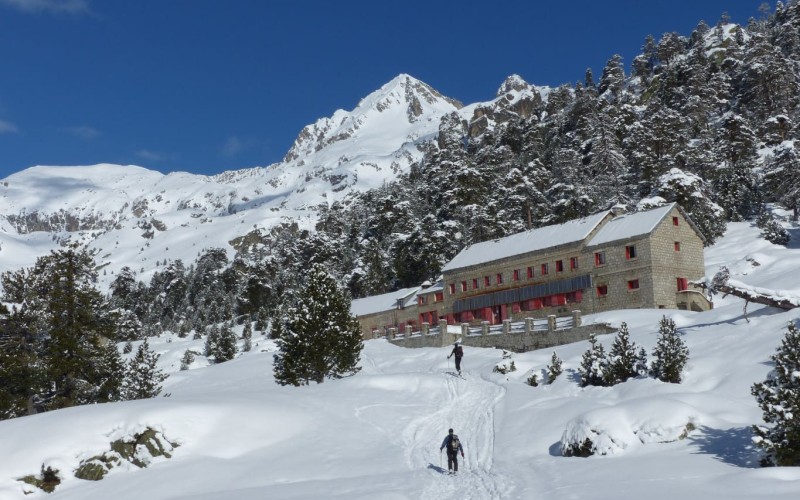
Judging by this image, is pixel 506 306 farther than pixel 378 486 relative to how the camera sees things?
Yes

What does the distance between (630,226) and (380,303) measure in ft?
94.5

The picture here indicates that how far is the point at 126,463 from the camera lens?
21.2 metres

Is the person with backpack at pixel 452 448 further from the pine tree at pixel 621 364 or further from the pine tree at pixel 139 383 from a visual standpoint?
the pine tree at pixel 139 383

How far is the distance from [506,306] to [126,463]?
133ft

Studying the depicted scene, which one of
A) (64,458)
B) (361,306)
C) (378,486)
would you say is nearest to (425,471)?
(378,486)

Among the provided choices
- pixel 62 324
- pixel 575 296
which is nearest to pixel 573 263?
pixel 575 296

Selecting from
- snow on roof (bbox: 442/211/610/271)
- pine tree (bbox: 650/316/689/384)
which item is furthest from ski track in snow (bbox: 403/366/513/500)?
snow on roof (bbox: 442/211/610/271)

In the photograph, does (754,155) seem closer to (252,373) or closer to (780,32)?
(780,32)

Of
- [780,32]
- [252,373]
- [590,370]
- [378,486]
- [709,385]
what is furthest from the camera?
[780,32]

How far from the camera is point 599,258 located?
168 ft

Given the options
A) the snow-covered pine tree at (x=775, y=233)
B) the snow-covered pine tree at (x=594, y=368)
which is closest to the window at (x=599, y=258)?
the snow-covered pine tree at (x=775, y=233)

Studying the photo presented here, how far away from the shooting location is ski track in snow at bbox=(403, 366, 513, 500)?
17516 mm

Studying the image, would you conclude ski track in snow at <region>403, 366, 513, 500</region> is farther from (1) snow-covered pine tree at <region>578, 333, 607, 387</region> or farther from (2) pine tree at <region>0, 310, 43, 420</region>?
(2) pine tree at <region>0, 310, 43, 420</region>

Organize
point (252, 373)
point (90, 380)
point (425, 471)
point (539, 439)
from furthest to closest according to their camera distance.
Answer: point (252, 373)
point (90, 380)
point (539, 439)
point (425, 471)
